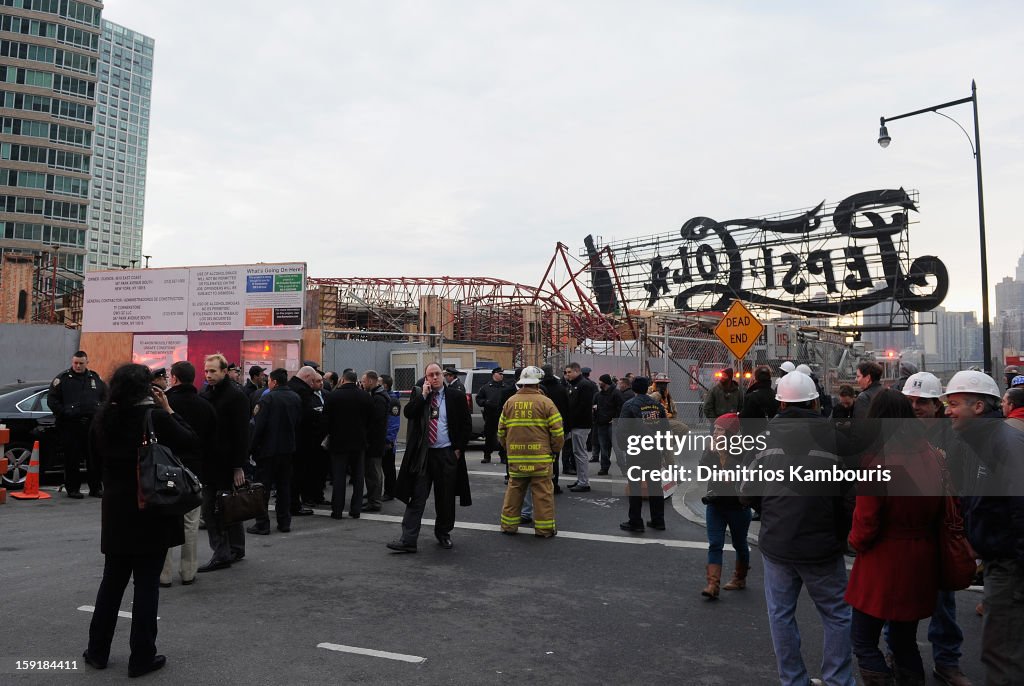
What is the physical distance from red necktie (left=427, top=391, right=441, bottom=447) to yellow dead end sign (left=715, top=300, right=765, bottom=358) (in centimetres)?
580

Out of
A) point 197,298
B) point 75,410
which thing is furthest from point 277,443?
point 197,298

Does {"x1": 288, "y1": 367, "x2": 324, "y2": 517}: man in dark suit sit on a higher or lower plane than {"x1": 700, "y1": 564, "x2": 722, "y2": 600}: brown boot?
higher

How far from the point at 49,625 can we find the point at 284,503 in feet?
11.8

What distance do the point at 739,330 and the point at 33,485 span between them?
11021mm

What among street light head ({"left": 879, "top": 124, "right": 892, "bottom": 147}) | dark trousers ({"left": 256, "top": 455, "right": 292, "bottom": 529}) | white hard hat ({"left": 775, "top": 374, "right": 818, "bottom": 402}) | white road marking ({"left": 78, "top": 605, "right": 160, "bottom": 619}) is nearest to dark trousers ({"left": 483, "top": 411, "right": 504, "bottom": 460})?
dark trousers ({"left": 256, "top": 455, "right": 292, "bottom": 529})

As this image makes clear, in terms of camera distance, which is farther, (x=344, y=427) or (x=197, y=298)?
(x=197, y=298)

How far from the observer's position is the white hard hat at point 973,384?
3.89 m

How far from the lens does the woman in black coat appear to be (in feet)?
14.5

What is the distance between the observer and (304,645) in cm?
492

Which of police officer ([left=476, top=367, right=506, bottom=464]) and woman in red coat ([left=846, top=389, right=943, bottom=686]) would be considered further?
police officer ([left=476, top=367, right=506, bottom=464])

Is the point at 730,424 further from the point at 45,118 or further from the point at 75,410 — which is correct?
the point at 45,118

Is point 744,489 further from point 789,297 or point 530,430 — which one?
point 789,297

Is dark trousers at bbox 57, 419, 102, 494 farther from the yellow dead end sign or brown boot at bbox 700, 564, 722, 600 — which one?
the yellow dead end sign

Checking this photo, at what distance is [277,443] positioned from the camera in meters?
8.72
